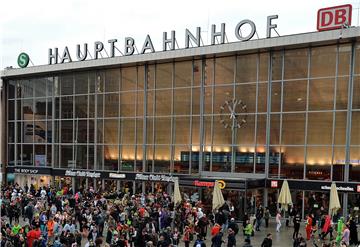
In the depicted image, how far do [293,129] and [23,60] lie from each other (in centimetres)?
2767

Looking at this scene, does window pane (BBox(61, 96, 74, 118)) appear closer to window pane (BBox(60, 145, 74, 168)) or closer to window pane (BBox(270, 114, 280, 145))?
window pane (BBox(60, 145, 74, 168))

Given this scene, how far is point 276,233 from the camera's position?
24438mm

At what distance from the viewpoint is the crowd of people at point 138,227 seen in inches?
688

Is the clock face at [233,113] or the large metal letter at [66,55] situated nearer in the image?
the clock face at [233,113]

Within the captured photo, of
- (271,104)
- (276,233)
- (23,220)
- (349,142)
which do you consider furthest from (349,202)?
(23,220)

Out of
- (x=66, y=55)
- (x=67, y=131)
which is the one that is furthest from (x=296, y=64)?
(x=67, y=131)

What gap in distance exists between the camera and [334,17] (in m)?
27.2

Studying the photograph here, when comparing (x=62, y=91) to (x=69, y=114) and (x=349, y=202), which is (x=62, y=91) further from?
(x=349, y=202)

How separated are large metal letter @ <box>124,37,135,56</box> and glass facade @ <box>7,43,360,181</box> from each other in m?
1.56

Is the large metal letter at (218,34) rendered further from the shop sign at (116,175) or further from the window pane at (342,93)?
the shop sign at (116,175)

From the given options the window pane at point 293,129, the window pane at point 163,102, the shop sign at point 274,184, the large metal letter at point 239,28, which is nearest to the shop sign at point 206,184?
the shop sign at point 274,184

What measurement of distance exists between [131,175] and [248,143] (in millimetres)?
10584

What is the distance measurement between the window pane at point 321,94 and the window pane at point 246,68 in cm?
418

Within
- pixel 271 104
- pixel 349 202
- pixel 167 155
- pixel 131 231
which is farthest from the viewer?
pixel 167 155
